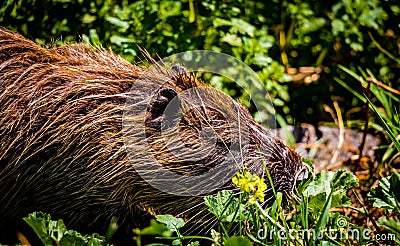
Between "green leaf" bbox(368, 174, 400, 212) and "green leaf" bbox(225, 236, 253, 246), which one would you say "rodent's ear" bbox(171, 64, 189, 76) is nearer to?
"green leaf" bbox(225, 236, 253, 246)

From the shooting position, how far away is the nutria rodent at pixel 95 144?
247 cm

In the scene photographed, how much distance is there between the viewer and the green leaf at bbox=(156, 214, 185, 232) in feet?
7.66

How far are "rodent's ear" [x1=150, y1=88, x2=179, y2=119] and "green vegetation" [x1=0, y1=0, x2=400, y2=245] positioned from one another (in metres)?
0.39

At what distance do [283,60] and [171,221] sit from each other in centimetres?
253

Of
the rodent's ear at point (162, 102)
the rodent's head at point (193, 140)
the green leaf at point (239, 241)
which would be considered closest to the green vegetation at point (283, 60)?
the green leaf at point (239, 241)

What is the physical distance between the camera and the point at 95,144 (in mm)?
2477

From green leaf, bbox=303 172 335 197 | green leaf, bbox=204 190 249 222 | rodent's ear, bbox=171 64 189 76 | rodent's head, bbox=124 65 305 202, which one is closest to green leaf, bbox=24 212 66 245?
rodent's head, bbox=124 65 305 202

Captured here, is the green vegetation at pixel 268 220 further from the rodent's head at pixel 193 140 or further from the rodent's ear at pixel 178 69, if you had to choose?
the rodent's ear at pixel 178 69

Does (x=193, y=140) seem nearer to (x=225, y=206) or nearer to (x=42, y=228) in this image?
(x=225, y=206)

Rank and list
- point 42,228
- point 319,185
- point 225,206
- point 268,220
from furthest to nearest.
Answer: point 319,185
point 268,220
point 225,206
point 42,228

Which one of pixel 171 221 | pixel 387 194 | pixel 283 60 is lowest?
pixel 283 60

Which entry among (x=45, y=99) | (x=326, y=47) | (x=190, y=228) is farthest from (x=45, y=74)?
(x=326, y=47)

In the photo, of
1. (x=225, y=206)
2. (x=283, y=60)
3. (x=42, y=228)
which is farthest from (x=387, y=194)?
(x=283, y=60)

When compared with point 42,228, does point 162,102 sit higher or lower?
higher
